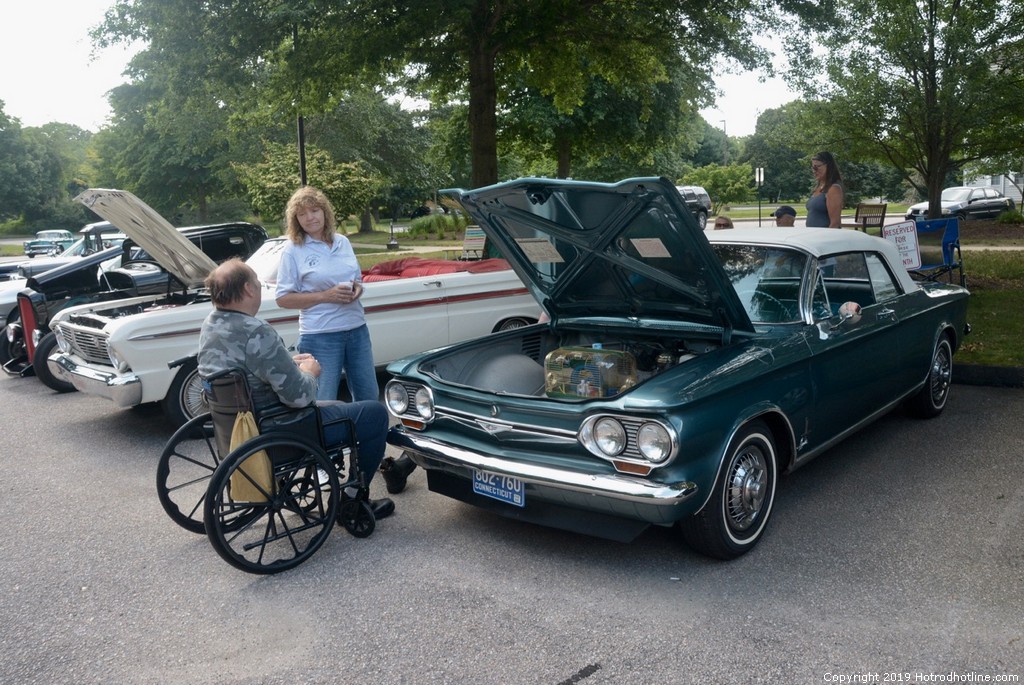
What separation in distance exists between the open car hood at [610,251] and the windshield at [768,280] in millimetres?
387

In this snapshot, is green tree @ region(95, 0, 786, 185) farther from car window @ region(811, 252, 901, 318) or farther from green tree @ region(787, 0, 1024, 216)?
car window @ region(811, 252, 901, 318)

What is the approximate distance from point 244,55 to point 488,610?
916 centimetres

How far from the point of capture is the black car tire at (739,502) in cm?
398

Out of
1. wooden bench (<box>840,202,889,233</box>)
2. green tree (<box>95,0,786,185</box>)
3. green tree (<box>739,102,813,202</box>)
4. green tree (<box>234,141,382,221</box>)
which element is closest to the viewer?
green tree (<box>95,0,786,185</box>)

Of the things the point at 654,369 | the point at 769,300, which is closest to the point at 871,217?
the point at 769,300

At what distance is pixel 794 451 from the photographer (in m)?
4.48

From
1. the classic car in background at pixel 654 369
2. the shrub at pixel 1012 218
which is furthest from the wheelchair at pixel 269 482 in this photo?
the shrub at pixel 1012 218

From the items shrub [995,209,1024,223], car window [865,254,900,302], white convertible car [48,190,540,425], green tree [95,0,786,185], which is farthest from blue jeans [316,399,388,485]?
shrub [995,209,1024,223]

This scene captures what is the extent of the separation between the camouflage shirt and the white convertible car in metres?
2.27

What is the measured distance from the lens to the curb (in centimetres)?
744

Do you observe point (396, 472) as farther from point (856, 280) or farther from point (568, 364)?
point (856, 280)

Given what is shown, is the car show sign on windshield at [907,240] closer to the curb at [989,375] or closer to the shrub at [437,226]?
the curb at [989,375]

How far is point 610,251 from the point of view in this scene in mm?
4738

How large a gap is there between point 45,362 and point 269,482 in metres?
5.60
